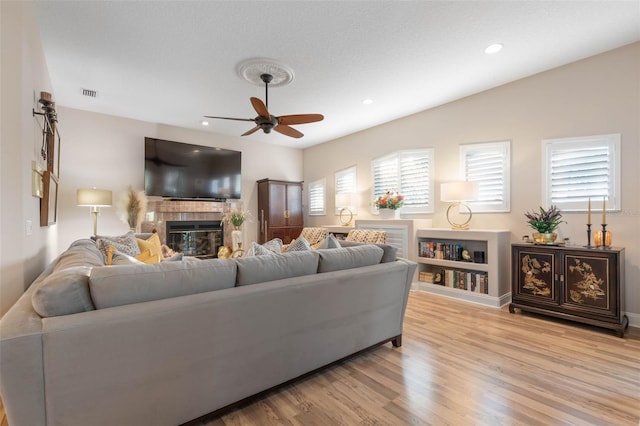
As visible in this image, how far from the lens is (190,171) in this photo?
5598 mm

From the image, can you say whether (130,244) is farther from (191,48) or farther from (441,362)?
(441,362)

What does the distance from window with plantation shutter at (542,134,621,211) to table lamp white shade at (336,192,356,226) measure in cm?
305

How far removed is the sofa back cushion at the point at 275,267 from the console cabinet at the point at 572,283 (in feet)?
8.99

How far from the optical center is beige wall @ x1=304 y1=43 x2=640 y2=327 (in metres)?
3.06

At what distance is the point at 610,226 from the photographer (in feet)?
10.5

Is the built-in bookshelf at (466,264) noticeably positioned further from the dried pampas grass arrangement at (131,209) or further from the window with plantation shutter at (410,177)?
the dried pampas grass arrangement at (131,209)

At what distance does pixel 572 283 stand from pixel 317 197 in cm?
499

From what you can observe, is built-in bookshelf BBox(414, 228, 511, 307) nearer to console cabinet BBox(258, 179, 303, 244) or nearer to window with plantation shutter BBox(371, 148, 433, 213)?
window with plantation shutter BBox(371, 148, 433, 213)

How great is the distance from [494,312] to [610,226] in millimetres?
1537

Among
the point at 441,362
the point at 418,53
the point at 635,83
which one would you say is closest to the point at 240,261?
the point at 441,362

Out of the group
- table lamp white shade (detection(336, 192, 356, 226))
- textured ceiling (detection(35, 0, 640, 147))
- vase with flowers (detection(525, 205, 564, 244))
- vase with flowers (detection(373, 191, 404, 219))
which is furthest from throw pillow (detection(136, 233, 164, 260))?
vase with flowers (detection(525, 205, 564, 244))

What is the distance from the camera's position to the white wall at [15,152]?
1824 mm

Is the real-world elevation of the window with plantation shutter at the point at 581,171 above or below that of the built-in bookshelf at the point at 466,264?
above

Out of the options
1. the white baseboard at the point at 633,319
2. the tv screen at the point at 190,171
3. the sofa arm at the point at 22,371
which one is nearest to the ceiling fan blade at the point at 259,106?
the sofa arm at the point at 22,371
